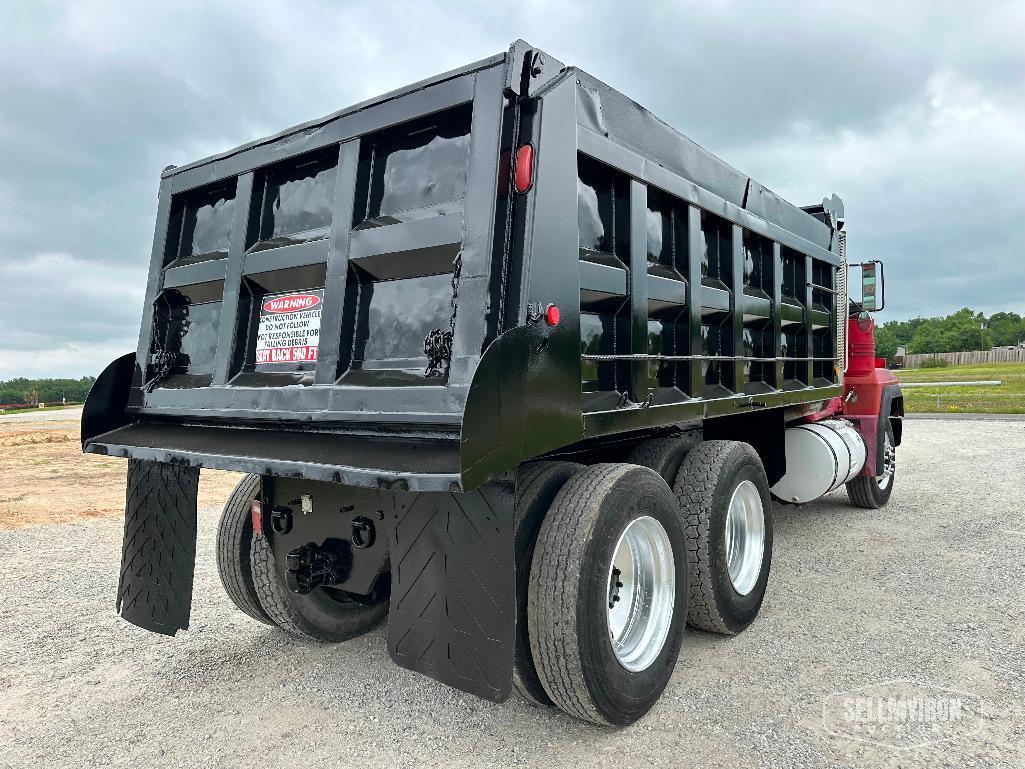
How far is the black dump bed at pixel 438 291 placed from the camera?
2590 mm

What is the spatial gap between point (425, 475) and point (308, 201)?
70.2 inches

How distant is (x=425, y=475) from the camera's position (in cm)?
223

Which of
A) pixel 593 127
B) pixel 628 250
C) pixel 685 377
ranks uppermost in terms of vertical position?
pixel 593 127

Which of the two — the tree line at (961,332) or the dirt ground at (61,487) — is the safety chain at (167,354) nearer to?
the dirt ground at (61,487)

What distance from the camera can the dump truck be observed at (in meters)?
2.60

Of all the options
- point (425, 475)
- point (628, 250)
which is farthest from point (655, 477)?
point (425, 475)

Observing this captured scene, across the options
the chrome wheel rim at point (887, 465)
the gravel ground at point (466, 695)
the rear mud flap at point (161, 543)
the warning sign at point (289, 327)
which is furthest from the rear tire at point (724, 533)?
the chrome wheel rim at point (887, 465)

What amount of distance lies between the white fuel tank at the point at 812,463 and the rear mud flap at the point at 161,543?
475 cm

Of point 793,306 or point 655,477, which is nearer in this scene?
point 655,477

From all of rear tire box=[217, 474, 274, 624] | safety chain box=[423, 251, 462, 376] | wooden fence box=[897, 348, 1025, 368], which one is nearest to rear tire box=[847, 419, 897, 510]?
safety chain box=[423, 251, 462, 376]

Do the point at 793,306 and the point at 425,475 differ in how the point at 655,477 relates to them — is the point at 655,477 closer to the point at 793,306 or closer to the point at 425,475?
the point at 425,475

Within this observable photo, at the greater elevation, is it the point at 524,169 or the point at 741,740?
the point at 524,169

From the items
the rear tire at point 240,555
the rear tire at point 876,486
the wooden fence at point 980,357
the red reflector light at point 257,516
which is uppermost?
the wooden fence at point 980,357

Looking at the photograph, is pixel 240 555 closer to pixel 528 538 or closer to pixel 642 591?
pixel 528 538
